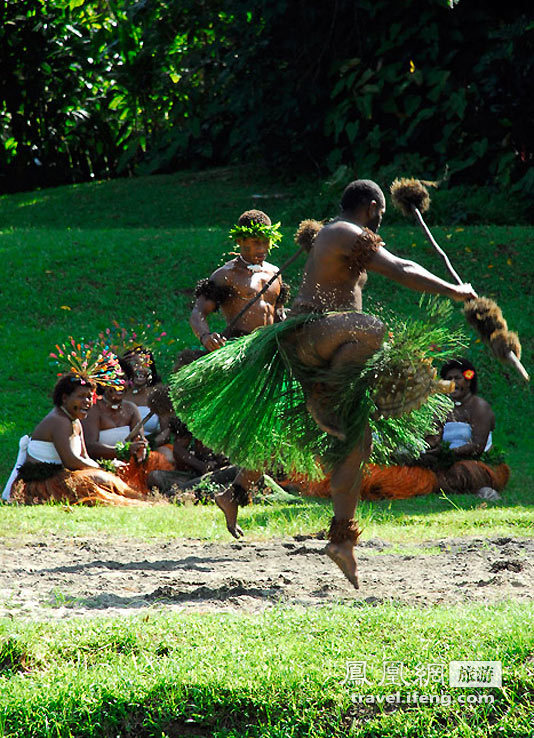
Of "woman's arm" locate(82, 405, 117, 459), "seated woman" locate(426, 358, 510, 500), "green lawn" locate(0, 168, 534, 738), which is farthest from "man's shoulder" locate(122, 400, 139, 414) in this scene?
"seated woman" locate(426, 358, 510, 500)

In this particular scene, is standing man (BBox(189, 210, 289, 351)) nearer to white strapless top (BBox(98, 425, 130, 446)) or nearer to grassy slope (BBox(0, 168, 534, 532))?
white strapless top (BBox(98, 425, 130, 446))

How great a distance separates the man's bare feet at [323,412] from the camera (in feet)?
15.9

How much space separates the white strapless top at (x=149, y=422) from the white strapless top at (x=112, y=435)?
→ 53cm

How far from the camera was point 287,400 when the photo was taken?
5.14 meters

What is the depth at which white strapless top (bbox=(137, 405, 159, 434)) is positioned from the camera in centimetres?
925

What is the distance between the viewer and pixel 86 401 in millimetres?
7734

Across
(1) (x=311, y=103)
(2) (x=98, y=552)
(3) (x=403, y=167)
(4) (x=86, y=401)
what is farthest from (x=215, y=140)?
(2) (x=98, y=552)

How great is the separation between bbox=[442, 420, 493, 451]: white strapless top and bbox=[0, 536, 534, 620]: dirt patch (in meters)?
2.58

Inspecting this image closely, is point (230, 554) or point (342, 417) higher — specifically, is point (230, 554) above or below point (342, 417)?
below

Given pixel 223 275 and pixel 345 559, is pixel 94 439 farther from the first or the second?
pixel 345 559

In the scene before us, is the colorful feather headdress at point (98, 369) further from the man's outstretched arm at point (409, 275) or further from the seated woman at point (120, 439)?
the man's outstretched arm at point (409, 275)

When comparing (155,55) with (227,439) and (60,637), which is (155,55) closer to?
(227,439)

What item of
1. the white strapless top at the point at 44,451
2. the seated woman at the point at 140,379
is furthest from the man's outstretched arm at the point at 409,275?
the seated woman at the point at 140,379

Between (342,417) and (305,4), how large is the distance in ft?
41.2
